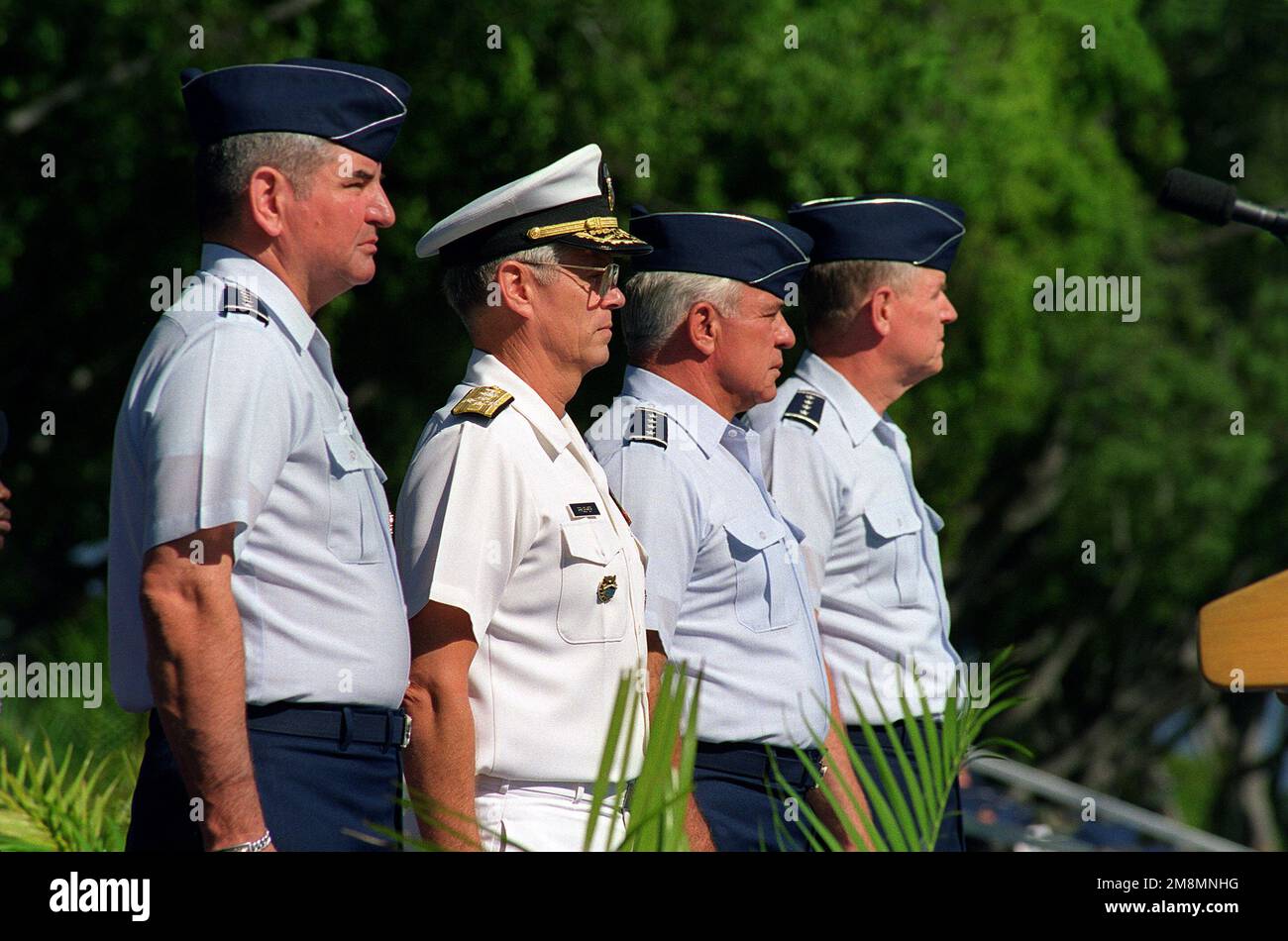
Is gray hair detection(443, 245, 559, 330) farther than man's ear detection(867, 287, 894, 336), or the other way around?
man's ear detection(867, 287, 894, 336)

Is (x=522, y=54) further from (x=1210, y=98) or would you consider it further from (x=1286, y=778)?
(x=1286, y=778)

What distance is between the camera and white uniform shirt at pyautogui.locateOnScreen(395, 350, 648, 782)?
325 centimetres

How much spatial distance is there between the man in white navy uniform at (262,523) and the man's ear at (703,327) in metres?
1.13

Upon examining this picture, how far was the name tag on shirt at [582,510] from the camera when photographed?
11.2ft

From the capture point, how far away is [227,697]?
111 inches

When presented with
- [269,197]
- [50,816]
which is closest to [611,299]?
[269,197]

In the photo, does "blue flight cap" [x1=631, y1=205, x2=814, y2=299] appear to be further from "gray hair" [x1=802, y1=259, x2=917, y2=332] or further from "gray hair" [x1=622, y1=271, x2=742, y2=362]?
"gray hair" [x1=802, y1=259, x2=917, y2=332]

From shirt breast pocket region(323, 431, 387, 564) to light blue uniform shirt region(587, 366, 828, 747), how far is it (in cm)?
84

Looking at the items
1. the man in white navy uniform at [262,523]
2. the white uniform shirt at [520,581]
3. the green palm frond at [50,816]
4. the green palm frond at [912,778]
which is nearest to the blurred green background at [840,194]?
the green palm frond at [50,816]

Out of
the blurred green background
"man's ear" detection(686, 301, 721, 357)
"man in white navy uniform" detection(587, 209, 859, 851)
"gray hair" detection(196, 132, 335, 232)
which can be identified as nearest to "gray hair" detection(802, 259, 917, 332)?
"man in white navy uniform" detection(587, 209, 859, 851)

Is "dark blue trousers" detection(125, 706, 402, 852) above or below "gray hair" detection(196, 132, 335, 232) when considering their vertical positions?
below

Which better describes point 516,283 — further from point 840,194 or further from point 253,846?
point 840,194

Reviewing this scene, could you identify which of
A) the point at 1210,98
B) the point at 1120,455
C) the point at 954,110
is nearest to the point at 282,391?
the point at 954,110

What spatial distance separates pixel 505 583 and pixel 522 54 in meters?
7.12
